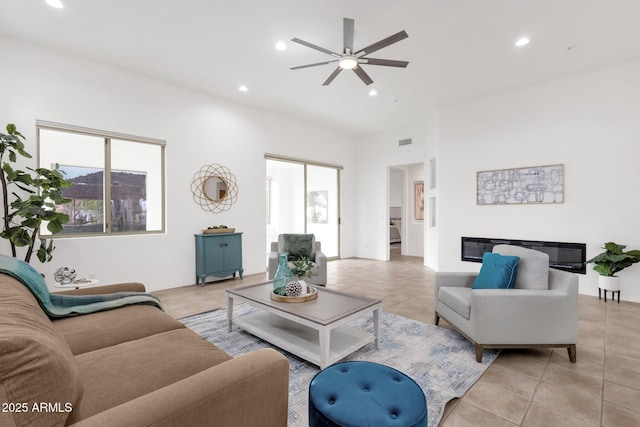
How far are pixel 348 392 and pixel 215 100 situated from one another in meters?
5.14

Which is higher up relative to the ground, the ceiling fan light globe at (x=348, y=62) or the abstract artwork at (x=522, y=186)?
the ceiling fan light globe at (x=348, y=62)

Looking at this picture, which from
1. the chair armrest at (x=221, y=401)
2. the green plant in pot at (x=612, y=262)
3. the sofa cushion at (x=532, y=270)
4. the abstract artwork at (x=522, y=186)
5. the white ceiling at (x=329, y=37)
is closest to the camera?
the chair armrest at (x=221, y=401)

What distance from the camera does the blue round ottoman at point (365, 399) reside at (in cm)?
119

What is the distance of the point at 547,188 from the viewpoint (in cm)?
460

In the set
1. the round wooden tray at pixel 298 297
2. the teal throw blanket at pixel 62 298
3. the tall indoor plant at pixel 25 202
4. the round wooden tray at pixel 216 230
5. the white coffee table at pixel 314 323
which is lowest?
the white coffee table at pixel 314 323

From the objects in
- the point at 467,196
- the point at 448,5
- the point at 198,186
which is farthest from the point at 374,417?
the point at 467,196

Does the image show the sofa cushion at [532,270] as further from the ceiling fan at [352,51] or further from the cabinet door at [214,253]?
the cabinet door at [214,253]

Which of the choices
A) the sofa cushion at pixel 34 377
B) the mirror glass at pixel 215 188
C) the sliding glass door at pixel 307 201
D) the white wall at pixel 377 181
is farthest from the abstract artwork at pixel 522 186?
the sofa cushion at pixel 34 377

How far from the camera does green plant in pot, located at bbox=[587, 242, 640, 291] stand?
148 inches

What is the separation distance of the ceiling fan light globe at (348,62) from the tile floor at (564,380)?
2895mm

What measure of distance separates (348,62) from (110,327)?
315 cm

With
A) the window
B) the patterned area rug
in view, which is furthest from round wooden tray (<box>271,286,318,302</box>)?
the window

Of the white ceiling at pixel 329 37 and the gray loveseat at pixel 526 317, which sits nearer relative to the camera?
the gray loveseat at pixel 526 317

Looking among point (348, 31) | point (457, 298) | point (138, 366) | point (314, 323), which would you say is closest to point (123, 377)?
point (138, 366)
